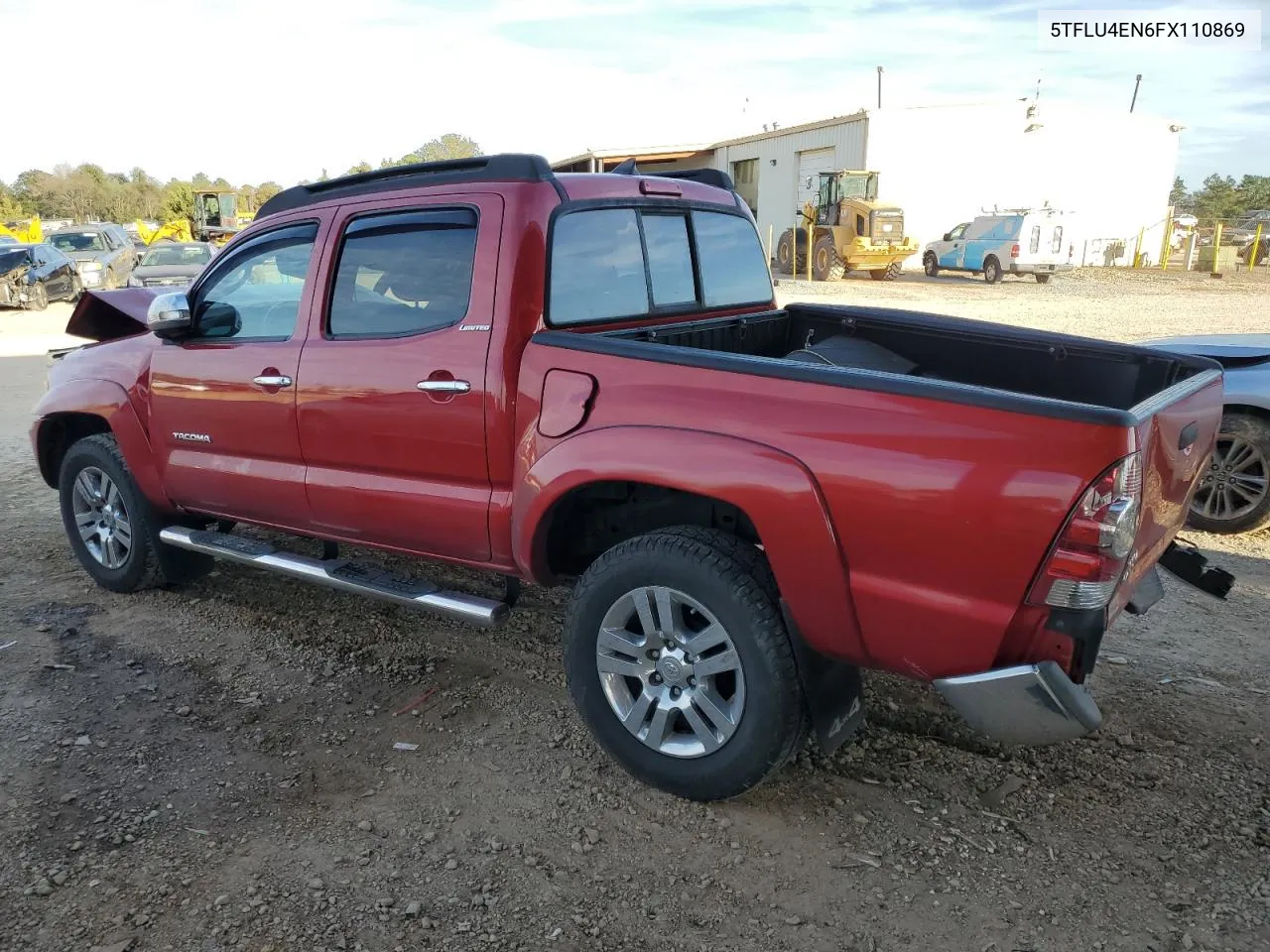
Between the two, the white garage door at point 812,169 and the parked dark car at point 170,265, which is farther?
the white garage door at point 812,169

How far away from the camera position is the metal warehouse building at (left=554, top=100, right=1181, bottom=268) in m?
31.0

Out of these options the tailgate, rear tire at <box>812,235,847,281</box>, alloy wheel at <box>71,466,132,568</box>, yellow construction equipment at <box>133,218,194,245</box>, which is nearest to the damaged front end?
yellow construction equipment at <box>133,218,194,245</box>

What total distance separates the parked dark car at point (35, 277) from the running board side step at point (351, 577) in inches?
706

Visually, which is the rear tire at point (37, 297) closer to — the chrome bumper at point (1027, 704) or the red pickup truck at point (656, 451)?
the red pickup truck at point (656, 451)

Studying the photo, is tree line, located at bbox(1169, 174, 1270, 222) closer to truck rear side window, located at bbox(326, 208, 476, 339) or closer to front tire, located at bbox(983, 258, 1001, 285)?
front tire, located at bbox(983, 258, 1001, 285)

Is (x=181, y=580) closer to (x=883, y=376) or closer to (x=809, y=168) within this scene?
(x=883, y=376)

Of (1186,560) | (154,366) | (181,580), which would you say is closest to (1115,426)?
(1186,560)

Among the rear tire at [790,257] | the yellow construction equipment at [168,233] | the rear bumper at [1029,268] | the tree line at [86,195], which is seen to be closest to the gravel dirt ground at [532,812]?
the rear bumper at [1029,268]

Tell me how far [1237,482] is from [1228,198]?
211 feet

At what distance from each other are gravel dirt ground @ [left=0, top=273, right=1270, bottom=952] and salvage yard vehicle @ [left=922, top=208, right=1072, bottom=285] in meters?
23.8

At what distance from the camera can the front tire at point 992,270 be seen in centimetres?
2659

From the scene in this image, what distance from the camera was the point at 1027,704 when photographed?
2436 mm

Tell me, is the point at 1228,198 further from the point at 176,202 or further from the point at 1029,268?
the point at 176,202

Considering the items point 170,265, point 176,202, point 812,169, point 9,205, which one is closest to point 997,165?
point 812,169
